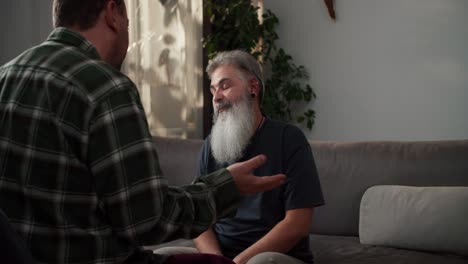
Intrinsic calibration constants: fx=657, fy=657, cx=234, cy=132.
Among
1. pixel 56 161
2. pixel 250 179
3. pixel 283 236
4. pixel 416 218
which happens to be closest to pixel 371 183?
pixel 416 218

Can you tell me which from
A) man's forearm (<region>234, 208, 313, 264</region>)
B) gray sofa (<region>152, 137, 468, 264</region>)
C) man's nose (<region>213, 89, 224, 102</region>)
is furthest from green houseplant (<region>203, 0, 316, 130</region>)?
man's forearm (<region>234, 208, 313, 264</region>)

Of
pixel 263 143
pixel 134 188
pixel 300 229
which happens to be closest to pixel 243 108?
pixel 263 143

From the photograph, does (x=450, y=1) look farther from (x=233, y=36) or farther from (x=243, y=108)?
(x=243, y=108)

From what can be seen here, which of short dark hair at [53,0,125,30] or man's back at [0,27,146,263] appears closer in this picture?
man's back at [0,27,146,263]

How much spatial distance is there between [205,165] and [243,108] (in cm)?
25

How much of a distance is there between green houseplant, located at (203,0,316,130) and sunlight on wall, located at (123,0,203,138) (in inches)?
Result: 5.6

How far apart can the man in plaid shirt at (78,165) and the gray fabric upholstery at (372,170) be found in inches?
71.1

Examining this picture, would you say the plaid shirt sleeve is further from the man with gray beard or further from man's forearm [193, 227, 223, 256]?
man's forearm [193, 227, 223, 256]

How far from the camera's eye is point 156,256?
1.31 m

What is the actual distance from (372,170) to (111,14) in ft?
6.12

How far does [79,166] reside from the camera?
1089 mm

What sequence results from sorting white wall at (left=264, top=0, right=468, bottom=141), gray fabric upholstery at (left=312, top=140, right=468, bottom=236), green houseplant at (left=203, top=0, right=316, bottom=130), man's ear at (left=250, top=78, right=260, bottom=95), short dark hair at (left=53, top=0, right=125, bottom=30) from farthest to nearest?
1. green houseplant at (left=203, top=0, right=316, bottom=130)
2. white wall at (left=264, top=0, right=468, bottom=141)
3. gray fabric upholstery at (left=312, top=140, right=468, bottom=236)
4. man's ear at (left=250, top=78, right=260, bottom=95)
5. short dark hair at (left=53, top=0, right=125, bottom=30)

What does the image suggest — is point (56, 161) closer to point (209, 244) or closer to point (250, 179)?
point (250, 179)

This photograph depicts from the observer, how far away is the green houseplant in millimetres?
4406
